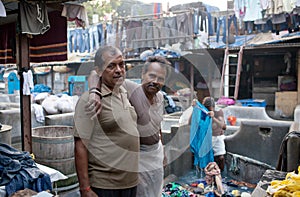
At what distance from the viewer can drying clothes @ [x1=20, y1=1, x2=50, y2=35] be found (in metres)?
4.45

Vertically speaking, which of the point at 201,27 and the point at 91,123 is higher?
the point at 201,27

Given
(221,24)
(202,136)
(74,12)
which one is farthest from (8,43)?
(221,24)

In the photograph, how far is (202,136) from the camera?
513cm

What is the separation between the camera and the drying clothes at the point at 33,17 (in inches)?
175

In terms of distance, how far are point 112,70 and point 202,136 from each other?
3221mm

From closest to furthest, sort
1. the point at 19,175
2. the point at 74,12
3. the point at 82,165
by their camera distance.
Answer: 1. the point at 82,165
2. the point at 19,175
3. the point at 74,12

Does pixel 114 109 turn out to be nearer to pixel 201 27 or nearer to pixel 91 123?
pixel 91 123

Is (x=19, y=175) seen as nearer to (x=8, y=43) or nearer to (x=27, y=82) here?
(x=27, y=82)

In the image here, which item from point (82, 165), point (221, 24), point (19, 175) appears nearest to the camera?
point (82, 165)

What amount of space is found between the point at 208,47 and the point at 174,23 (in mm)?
1701

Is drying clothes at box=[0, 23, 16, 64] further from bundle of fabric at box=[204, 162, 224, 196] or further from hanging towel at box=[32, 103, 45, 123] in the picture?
bundle of fabric at box=[204, 162, 224, 196]

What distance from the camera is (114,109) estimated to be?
7.13 ft

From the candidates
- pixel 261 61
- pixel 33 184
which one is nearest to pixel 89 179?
pixel 33 184

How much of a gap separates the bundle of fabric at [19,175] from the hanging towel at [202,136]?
2637 mm
